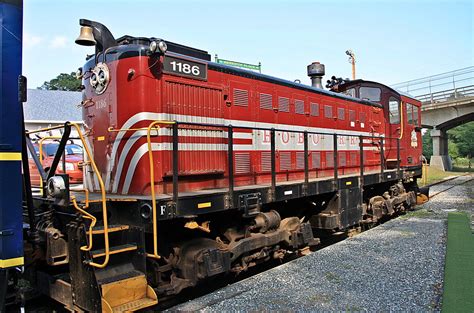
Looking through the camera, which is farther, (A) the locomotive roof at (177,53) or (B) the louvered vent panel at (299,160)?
(B) the louvered vent panel at (299,160)

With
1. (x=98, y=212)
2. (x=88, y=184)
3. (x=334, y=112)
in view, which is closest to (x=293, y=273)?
(x=98, y=212)

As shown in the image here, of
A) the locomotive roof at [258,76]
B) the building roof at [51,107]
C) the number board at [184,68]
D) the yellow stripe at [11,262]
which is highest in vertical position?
the building roof at [51,107]

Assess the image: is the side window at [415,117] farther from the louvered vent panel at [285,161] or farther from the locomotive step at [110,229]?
the locomotive step at [110,229]

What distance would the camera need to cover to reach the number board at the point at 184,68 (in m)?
5.15

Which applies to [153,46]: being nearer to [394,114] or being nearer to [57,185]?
[57,185]

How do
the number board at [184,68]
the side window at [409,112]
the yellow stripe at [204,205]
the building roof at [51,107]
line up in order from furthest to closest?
1. the building roof at [51,107]
2. the side window at [409,112]
3. the number board at [184,68]
4. the yellow stripe at [204,205]

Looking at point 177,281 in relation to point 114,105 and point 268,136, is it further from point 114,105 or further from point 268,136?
point 268,136

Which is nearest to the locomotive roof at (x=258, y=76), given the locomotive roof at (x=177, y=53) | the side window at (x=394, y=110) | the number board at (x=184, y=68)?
the locomotive roof at (x=177, y=53)

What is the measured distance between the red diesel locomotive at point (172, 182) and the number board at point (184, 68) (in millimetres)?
14

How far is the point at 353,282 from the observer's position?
5332 millimetres

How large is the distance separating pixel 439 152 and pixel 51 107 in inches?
1447

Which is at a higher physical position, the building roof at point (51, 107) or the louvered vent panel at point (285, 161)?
the building roof at point (51, 107)

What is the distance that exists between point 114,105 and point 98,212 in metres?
1.53

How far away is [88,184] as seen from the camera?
18.8 ft
